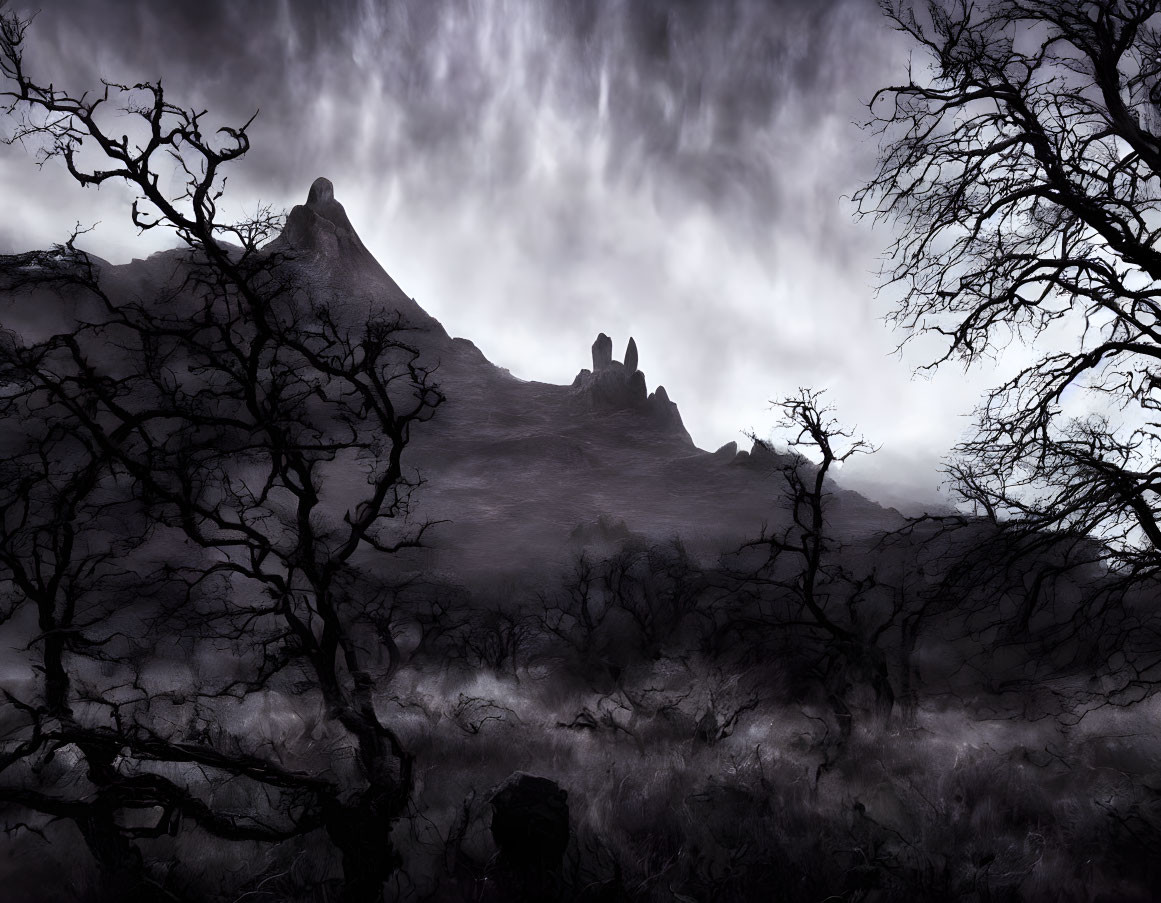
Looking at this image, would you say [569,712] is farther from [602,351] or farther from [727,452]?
[602,351]

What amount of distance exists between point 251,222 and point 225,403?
64.9 m

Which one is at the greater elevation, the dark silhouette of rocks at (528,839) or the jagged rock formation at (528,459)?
the jagged rock formation at (528,459)

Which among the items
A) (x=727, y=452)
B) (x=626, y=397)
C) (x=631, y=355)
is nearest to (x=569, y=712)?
(x=727, y=452)

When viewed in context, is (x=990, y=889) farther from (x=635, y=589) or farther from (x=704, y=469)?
(x=704, y=469)

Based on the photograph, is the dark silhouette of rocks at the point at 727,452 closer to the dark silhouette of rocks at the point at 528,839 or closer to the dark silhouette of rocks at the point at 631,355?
the dark silhouette of rocks at the point at 631,355

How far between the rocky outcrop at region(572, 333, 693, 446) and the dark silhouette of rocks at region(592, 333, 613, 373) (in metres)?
9.65

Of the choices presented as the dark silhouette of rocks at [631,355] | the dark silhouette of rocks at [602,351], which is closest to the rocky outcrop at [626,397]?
the dark silhouette of rocks at [631,355]

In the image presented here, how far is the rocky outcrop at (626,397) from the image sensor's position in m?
86.4

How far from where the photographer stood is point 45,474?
34.5 feet

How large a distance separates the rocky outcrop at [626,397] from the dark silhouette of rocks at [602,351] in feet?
31.7

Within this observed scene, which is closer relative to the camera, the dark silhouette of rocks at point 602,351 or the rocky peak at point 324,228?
the rocky peak at point 324,228

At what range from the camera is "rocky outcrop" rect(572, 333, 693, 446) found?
86.4 metres

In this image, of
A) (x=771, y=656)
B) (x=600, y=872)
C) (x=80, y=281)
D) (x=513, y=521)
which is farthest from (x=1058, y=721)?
(x=513, y=521)

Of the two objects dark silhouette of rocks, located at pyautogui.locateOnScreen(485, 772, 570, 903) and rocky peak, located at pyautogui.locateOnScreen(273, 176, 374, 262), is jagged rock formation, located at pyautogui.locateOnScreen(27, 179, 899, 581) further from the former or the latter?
dark silhouette of rocks, located at pyautogui.locateOnScreen(485, 772, 570, 903)
